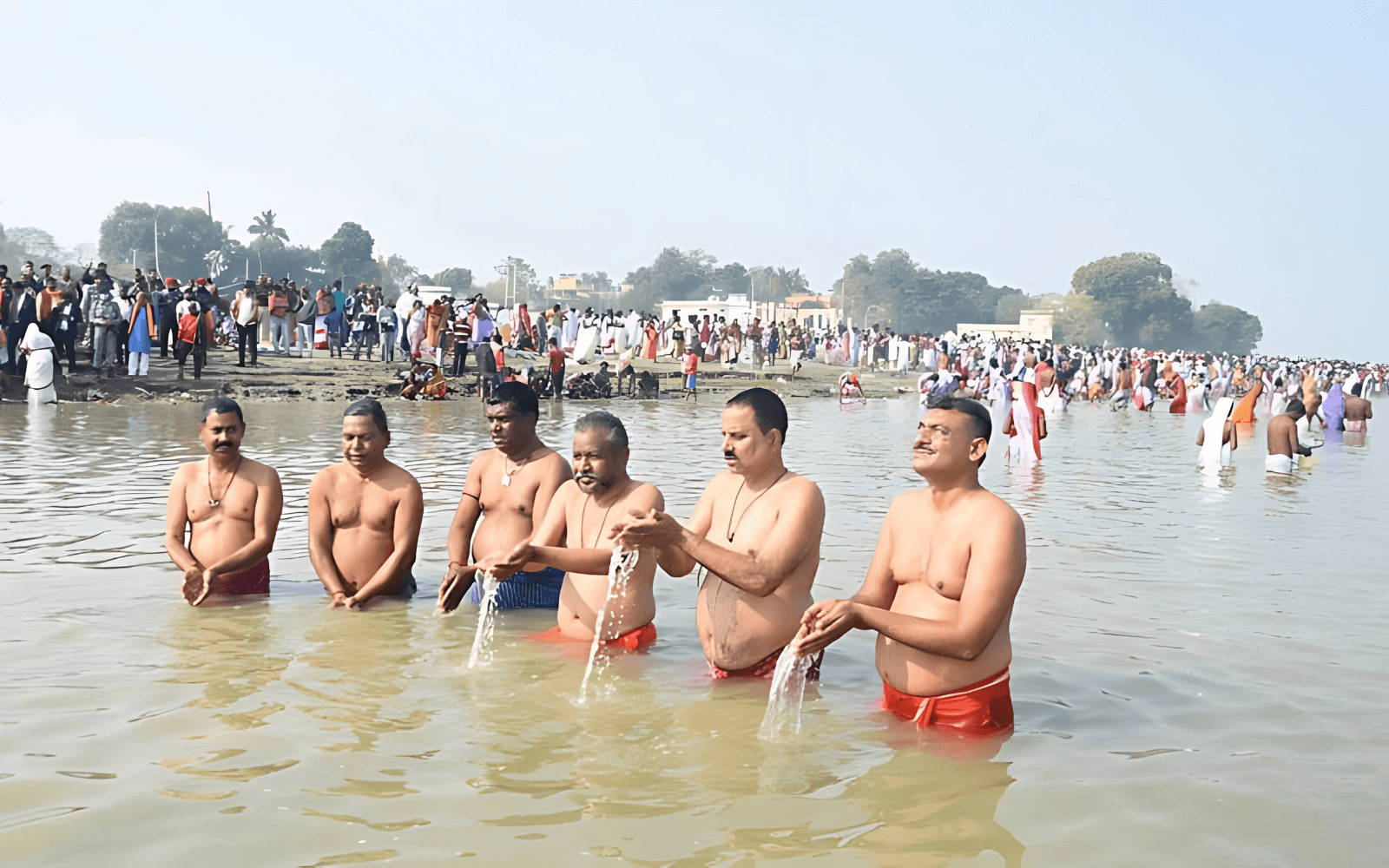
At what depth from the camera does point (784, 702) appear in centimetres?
479

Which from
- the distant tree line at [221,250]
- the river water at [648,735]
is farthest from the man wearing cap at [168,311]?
the distant tree line at [221,250]

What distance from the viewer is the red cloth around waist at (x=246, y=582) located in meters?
6.56

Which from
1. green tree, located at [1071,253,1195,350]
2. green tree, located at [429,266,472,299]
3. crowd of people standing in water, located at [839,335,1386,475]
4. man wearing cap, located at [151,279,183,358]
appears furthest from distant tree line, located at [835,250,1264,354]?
man wearing cap, located at [151,279,183,358]

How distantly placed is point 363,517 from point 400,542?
0.76 feet

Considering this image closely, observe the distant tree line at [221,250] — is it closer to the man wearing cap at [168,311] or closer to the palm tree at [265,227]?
the palm tree at [265,227]

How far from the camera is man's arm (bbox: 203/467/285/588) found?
20.4ft

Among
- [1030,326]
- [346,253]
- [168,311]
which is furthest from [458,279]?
[168,311]

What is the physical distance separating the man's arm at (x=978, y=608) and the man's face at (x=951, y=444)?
234 millimetres

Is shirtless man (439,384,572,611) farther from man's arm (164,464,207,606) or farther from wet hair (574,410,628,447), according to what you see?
man's arm (164,464,207,606)

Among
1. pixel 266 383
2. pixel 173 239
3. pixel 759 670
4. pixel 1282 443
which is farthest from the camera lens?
pixel 173 239

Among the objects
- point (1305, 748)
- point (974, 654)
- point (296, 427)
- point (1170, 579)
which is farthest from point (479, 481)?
point (296, 427)

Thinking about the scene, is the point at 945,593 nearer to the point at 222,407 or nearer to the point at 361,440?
the point at 361,440

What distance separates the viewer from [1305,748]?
484 centimetres

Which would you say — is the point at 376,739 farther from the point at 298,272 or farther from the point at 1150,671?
the point at 298,272
